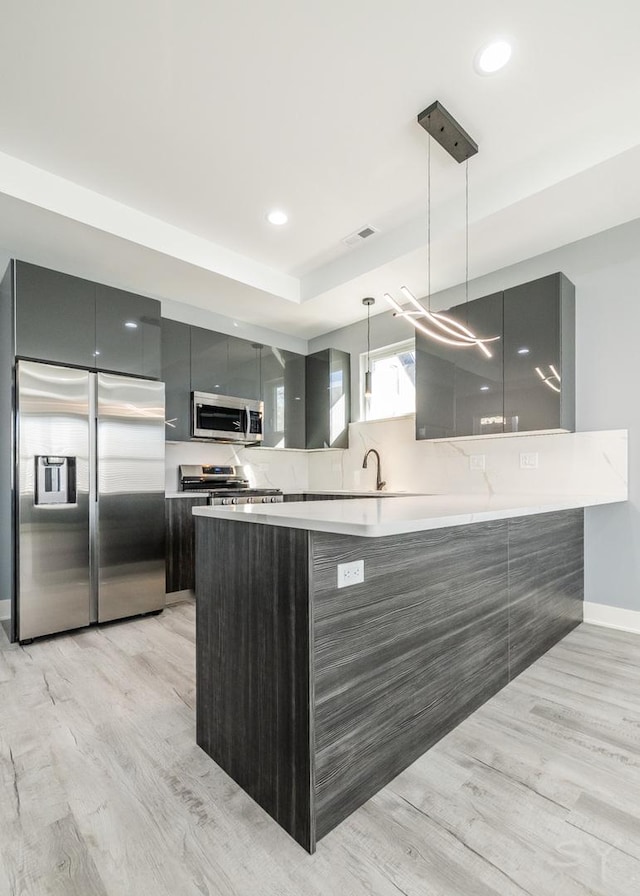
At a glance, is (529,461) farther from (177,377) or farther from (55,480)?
(55,480)

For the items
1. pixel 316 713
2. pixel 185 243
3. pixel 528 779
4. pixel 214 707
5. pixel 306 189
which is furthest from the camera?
pixel 185 243

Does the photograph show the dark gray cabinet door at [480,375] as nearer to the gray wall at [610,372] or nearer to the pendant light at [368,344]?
the gray wall at [610,372]

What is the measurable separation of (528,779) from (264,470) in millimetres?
3795

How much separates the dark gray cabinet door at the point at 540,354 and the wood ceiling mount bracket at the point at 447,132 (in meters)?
1.03

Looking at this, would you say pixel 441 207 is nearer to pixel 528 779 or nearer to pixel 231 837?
pixel 528 779

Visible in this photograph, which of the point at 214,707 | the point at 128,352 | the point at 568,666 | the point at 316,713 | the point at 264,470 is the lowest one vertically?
the point at 568,666

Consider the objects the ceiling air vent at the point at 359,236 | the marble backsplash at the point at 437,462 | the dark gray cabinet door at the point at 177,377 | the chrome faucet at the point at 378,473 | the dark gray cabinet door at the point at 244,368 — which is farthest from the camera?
the chrome faucet at the point at 378,473

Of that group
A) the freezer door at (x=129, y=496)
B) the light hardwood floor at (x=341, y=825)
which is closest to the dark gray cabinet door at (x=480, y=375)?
the light hardwood floor at (x=341, y=825)

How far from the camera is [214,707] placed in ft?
5.39

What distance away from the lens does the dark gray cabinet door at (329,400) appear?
188 inches

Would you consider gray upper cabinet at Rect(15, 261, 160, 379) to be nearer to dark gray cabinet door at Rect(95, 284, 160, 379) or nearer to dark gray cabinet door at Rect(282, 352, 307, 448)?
dark gray cabinet door at Rect(95, 284, 160, 379)

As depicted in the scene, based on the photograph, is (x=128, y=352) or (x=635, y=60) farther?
(x=128, y=352)

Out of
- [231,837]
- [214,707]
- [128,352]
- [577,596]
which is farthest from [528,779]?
[128,352]

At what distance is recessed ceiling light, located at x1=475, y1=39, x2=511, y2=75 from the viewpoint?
6.39 feet
